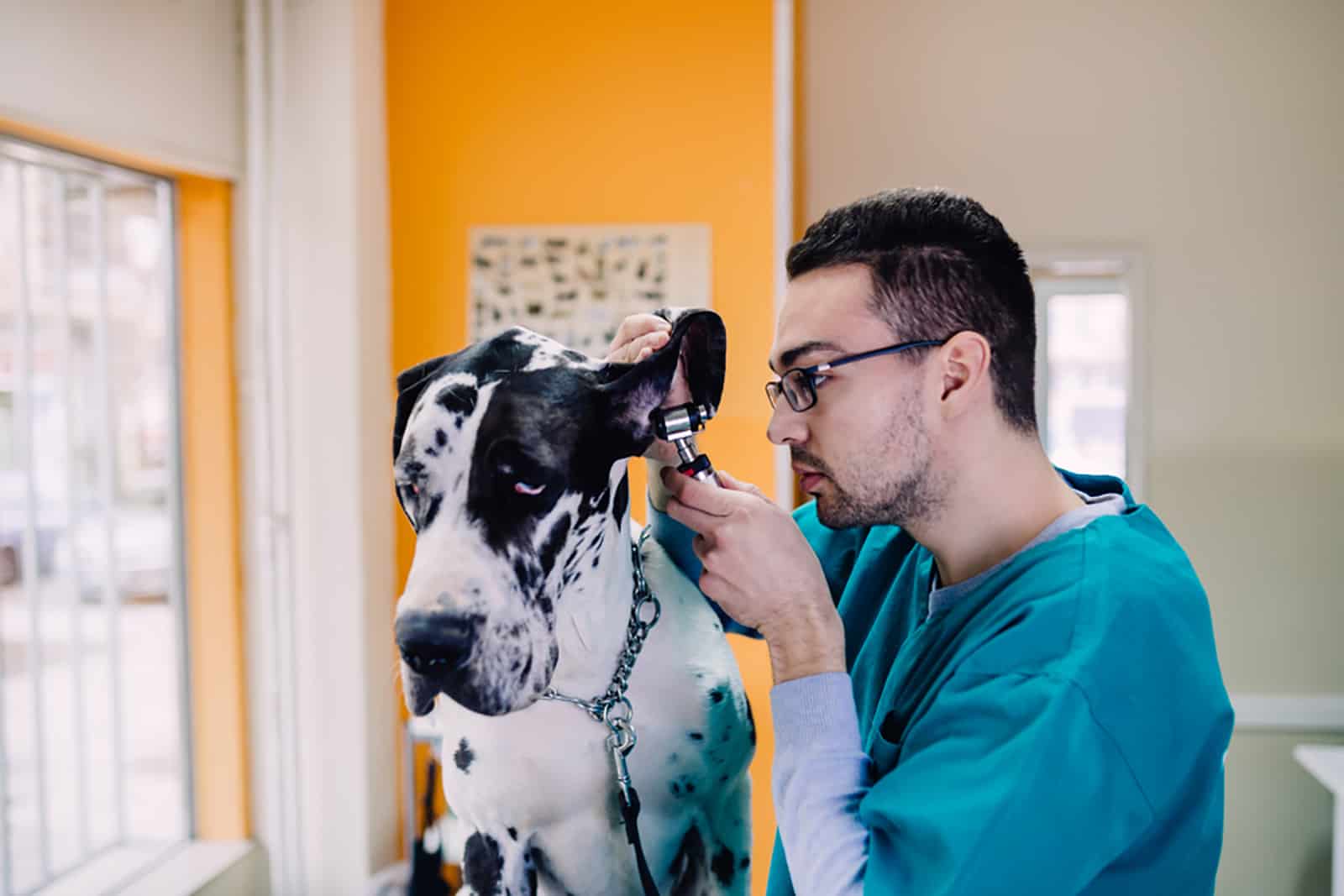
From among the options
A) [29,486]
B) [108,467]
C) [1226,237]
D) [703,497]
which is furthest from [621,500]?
[1226,237]

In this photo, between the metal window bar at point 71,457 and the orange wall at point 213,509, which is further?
the orange wall at point 213,509

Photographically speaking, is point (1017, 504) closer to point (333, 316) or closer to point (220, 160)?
point (333, 316)

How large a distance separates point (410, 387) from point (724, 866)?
59cm

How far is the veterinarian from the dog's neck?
0.09 m

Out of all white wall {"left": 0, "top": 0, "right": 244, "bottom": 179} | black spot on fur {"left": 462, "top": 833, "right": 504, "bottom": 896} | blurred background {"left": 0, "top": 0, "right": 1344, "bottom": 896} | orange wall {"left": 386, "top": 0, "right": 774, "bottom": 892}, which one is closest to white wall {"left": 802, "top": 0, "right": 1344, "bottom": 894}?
blurred background {"left": 0, "top": 0, "right": 1344, "bottom": 896}

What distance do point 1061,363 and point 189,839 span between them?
2867 mm

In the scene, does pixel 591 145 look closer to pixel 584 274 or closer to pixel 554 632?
pixel 584 274

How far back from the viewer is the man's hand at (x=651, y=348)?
3.05 feet

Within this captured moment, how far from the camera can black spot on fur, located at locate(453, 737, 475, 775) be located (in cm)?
93

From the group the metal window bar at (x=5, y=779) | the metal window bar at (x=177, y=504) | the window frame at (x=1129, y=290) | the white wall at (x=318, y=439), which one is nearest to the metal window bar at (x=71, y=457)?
the metal window bar at (x=5, y=779)

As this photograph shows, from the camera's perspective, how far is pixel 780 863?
1.09 m

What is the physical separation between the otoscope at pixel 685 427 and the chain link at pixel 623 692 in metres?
0.15

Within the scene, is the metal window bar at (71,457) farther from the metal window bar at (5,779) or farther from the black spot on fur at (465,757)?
the black spot on fur at (465,757)

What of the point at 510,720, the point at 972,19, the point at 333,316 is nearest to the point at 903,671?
the point at 510,720
